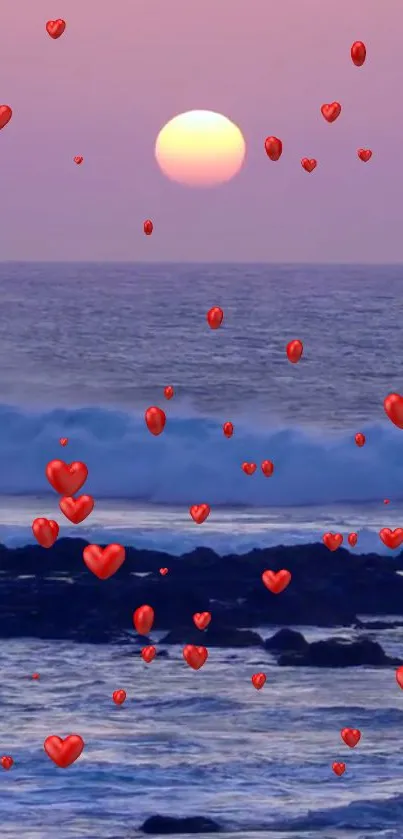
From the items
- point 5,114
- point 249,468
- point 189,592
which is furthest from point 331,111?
point 249,468

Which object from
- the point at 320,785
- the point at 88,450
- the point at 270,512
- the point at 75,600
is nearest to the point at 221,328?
the point at 88,450

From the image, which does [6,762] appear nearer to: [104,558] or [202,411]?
[104,558]

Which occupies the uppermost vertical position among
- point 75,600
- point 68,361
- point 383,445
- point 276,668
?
point 68,361

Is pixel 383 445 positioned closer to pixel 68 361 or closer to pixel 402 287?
pixel 68 361

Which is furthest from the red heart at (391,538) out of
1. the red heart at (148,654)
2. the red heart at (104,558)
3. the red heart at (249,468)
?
the red heart at (249,468)

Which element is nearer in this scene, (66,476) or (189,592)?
(66,476)

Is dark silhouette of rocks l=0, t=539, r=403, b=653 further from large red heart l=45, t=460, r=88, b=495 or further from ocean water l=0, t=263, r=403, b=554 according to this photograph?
large red heart l=45, t=460, r=88, b=495
